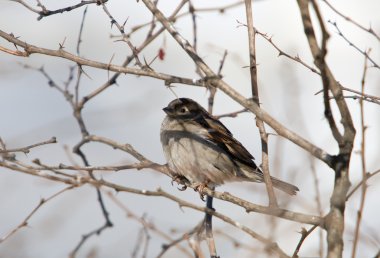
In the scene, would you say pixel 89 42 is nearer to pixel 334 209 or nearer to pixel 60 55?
pixel 60 55

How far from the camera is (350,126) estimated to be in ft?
7.77

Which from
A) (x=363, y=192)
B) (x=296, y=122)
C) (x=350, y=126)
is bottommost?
(x=363, y=192)

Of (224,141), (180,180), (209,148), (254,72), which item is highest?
(224,141)

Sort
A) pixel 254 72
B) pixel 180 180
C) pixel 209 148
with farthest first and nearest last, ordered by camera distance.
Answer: pixel 209 148 < pixel 180 180 < pixel 254 72

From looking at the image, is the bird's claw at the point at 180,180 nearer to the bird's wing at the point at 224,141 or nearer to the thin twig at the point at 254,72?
the bird's wing at the point at 224,141

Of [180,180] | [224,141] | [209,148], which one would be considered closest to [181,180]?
[180,180]

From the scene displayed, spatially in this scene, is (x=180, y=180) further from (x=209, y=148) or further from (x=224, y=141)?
(x=224, y=141)

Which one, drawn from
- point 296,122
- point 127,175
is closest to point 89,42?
point 127,175

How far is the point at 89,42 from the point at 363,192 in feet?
24.8

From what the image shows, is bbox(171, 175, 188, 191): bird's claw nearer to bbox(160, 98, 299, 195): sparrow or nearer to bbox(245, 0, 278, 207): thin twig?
bbox(160, 98, 299, 195): sparrow

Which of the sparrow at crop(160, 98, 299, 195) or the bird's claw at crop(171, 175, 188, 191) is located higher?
the sparrow at crop(160, 98, 299, 195)

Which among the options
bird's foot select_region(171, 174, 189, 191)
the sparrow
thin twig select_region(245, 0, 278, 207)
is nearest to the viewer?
thin twig select_region(245, 0, 278, 207)

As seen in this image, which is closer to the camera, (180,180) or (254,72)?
(254,72)

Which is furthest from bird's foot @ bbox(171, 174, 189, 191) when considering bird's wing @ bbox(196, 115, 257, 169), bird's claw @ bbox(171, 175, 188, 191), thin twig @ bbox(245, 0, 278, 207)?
thin twig @ bbox(245, 0, 278, 207)
